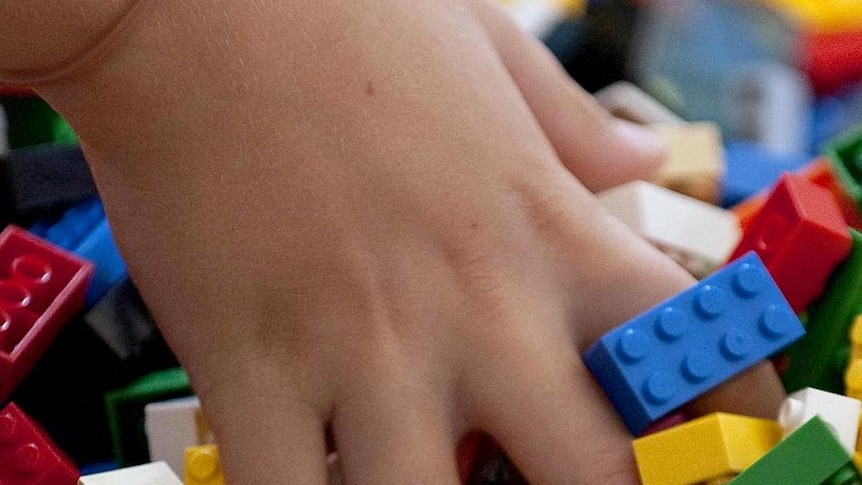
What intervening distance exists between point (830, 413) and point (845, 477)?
0.10 ft

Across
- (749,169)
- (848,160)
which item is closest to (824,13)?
(749,169)

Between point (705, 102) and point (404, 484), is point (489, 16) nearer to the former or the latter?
point (404, 484)

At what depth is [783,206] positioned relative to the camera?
0.47 m

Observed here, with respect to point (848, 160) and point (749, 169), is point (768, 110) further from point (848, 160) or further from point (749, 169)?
point (848, 160)

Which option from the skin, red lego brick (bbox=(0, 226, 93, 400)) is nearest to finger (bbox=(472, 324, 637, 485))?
the skin

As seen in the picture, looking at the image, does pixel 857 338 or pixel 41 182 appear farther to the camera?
pixel 41 182

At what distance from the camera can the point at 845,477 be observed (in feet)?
1.24

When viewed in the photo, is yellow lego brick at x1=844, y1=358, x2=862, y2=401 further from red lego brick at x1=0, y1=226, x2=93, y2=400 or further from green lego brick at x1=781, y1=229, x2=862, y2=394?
red lego brick at x1=0, y1=226, x2=93, y2=400

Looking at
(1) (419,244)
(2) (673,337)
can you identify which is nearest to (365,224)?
(1) (419,244)

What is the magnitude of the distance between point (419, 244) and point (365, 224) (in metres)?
0.03

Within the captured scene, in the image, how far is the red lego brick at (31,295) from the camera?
1.49 feet

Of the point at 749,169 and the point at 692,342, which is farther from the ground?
the point at 692,342

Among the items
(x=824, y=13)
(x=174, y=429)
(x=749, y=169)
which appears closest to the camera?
(x=174, y=429)

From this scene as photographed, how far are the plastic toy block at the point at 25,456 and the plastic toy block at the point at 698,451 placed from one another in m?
0.26
